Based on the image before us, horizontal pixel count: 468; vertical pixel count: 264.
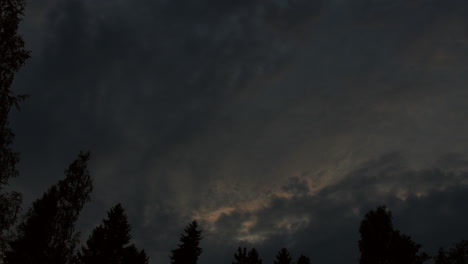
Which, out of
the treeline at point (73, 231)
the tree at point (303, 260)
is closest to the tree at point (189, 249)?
the treeline at point (73, 231)

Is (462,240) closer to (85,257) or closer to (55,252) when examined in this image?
(85,257)

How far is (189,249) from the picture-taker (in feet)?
137

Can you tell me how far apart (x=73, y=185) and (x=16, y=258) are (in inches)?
390

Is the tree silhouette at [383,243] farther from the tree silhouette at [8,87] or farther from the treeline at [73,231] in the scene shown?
the tree silhouette at [8,87]

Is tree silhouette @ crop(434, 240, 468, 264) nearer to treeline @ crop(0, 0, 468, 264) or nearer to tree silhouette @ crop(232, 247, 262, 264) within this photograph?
treeline @ crop(0, 0, 468, 264)

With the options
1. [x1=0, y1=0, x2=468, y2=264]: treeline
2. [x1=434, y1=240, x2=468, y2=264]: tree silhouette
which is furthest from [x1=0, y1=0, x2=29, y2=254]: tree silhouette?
[x1=434, y1=240, x2=468, y2=264]: tree silhouette

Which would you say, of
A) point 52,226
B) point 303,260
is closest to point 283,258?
point 303,260

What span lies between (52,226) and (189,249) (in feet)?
46.2

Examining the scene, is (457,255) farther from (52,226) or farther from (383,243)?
(52,226)

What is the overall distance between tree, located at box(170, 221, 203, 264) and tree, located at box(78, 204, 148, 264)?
20.1 ft

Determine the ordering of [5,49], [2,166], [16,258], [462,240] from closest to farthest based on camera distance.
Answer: [2,166] < [5,49] < [16,258] < [462,240]

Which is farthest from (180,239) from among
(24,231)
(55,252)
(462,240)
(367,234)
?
(462,240)

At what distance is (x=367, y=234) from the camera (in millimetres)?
49094

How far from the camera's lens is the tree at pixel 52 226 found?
34500 millimetres
